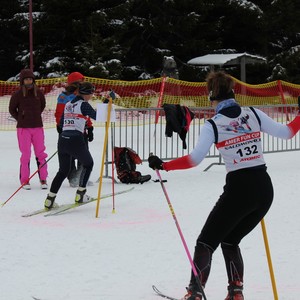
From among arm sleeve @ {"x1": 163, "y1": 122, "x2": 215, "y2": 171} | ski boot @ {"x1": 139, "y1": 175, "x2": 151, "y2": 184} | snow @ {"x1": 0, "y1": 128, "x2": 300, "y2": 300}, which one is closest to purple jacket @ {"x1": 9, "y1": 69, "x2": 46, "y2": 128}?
snow @ {"x1": 0, "y1": 128, "x2": 300, "y2": 300}

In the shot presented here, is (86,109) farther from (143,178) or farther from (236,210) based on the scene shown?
(236,210)

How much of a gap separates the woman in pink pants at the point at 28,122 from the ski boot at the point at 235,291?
254 inches

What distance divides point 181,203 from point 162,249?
2861mm

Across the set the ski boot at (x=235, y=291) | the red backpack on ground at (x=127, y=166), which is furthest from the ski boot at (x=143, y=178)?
the ski boot at (x=235, y=291)

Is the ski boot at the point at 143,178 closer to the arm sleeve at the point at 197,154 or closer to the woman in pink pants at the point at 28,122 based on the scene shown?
the woman in pink pants at the point at 28,122

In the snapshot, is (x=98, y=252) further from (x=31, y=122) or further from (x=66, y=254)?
(x=31, y=122)

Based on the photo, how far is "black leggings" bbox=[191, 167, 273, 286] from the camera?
15.8 feet

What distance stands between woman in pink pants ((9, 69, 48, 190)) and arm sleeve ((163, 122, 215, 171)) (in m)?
6.49

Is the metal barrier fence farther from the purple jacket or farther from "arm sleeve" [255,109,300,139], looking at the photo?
"arm sleeve" [255,109,300,139]

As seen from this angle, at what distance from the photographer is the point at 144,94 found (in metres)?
24.9

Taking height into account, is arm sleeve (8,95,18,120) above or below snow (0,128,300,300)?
above

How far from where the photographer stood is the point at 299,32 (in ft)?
119

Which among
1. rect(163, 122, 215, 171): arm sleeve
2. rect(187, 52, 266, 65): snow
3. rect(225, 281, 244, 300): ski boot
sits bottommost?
rect(225, 281, 244, 300): ski boot

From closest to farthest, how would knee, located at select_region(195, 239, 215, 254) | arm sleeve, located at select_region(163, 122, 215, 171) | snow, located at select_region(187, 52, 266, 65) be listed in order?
arm sleeve, located at select_region(163, 122, 215, 171) < knee, located at select_region(195, 239, 215, 254) < snow, located at select_region(187, 52, 266, 65)
